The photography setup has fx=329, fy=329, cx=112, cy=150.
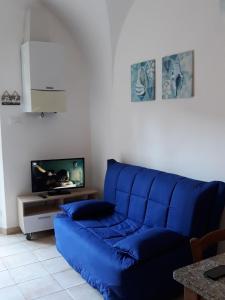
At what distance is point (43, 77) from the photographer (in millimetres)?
3760

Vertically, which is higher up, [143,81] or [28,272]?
[143,81]

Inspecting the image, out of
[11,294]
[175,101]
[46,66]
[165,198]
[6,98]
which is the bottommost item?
[11,294]

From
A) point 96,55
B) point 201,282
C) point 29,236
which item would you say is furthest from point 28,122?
point 201,282

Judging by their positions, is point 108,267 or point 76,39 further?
point 76,39

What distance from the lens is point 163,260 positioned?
7.94ft

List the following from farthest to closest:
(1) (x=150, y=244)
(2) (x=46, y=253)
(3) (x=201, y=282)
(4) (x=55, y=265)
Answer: (2) (x=46, y=253)
(4) (x=55, y=265)
(1) (x=150, y=244)
(3) (x=201, y=282)

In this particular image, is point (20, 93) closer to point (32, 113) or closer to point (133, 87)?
point (32, 113)

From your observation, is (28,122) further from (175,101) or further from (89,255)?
(89,255)

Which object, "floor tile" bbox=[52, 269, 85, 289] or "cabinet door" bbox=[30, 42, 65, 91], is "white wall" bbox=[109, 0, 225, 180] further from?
"floor tile" bbox=[52, 269, 85, 289]

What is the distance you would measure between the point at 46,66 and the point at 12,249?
2.08m

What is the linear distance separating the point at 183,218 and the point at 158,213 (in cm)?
32

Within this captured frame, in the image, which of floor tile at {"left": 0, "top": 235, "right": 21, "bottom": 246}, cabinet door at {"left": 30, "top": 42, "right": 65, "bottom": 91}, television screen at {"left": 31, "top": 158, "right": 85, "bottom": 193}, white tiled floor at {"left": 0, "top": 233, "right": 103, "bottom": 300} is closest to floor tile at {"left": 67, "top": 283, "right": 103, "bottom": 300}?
white tiled floor at {"left": 0, "top": 233, "right": 103, "bottom": 300}

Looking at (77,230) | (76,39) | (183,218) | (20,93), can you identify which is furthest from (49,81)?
(183,218)

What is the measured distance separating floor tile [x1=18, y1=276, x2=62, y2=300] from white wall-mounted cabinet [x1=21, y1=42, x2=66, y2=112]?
1849 millimetres
